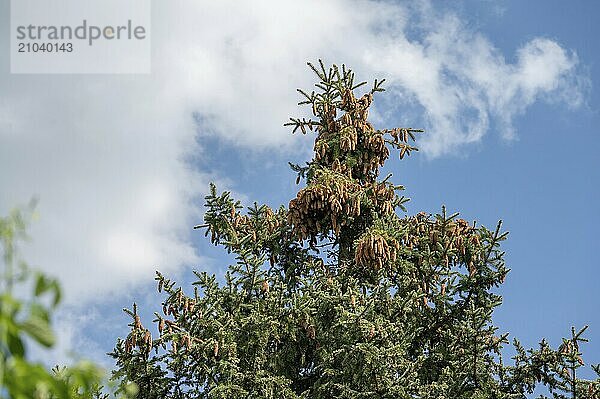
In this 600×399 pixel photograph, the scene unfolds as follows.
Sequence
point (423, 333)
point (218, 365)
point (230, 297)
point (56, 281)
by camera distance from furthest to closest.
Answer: point (423, 333) → point (230, 297) → point (218, 365) → point (56, 281)

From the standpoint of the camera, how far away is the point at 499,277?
12445 millimetres

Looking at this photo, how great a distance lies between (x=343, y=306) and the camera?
10656 millimetres

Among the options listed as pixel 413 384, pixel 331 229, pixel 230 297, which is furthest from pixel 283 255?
pixel 413 384

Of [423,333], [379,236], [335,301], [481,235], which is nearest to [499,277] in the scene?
[481,235]

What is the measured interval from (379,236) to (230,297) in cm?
234

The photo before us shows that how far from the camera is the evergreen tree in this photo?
10.3 meters

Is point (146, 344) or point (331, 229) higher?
point (331, 229)

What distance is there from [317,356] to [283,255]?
216 cm

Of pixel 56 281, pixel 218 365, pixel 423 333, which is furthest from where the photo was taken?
pixel 423 333

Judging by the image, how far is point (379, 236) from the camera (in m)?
11.5

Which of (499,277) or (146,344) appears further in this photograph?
(499,277)

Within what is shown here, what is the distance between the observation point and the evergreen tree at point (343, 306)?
10.3m

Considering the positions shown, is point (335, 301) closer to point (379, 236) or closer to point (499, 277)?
point (379, 236)

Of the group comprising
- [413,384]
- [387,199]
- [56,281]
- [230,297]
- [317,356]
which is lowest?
[56,281]
